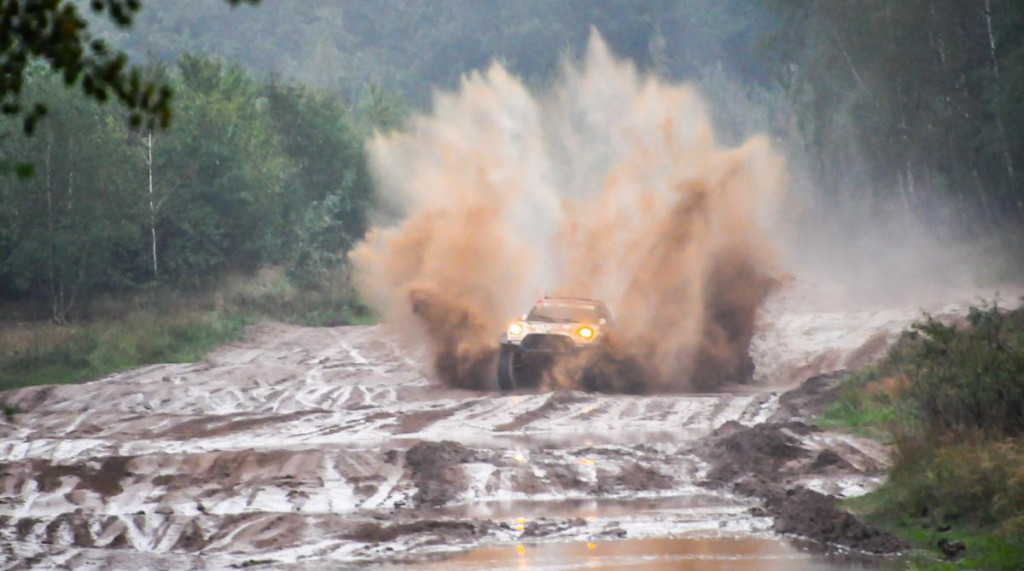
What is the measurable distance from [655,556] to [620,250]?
1880 cm

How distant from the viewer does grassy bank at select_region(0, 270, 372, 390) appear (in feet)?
107

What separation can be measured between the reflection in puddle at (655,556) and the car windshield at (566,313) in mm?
14301

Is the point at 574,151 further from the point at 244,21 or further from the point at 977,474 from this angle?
the point at 244,21

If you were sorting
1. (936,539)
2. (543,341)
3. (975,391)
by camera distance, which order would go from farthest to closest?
(543,341), (975,391), (936,539)

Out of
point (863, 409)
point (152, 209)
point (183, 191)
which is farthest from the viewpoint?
point (183, 191)

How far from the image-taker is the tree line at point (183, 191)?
136 ft

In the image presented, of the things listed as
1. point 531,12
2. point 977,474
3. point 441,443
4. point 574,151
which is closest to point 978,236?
point 574,151

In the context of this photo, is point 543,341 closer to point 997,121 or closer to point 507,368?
point 507,368

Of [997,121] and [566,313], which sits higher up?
[997,121]

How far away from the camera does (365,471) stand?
1678 centimetres

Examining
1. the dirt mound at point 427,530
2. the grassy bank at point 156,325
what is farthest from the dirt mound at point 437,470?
the grassy bank at point 156,325

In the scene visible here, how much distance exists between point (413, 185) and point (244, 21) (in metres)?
86.1

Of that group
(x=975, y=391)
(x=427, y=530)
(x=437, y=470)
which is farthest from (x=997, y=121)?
(x=427, y=530)

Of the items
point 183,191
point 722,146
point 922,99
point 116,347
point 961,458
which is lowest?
point 961,458
